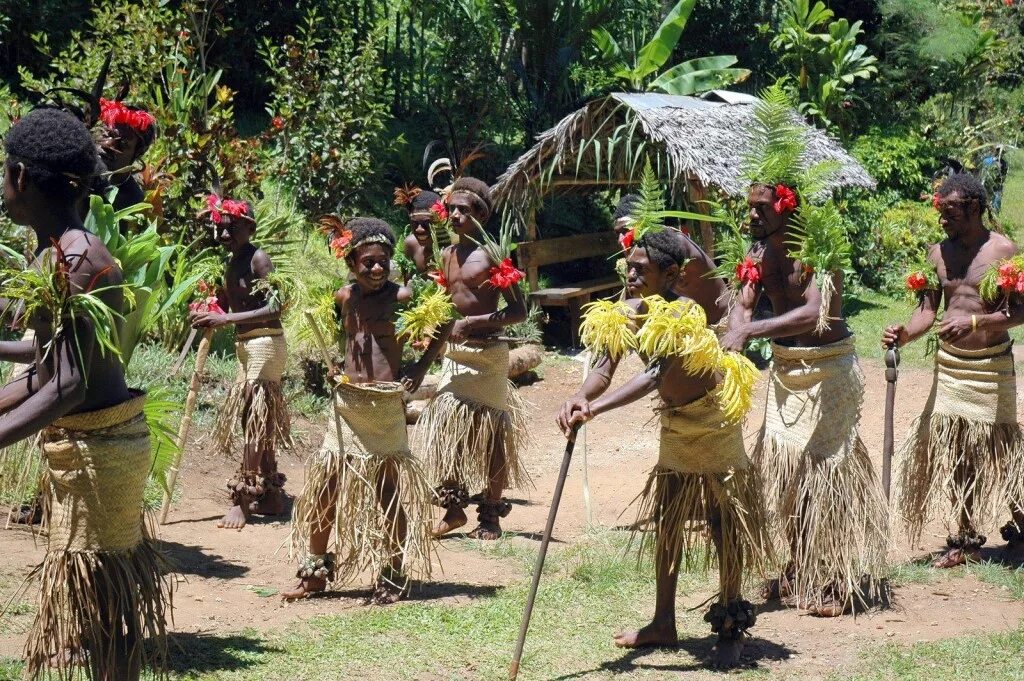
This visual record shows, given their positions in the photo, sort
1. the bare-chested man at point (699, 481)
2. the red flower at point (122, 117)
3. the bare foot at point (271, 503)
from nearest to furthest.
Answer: the bare-chested man at point (699, 481) < the red flower at point (122, 117) < the bare foot at point (271, 503)

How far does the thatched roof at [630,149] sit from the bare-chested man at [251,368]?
15.9 ft

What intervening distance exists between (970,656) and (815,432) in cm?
112

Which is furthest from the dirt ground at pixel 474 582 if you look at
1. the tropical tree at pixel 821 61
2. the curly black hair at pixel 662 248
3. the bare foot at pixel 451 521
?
the tropical tree at pixel 821 61

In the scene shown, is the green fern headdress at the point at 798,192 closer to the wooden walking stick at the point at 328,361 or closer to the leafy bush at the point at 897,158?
the wooden walking stick at the point at 328,361

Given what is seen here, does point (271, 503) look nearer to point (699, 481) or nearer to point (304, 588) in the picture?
point (304, 588)

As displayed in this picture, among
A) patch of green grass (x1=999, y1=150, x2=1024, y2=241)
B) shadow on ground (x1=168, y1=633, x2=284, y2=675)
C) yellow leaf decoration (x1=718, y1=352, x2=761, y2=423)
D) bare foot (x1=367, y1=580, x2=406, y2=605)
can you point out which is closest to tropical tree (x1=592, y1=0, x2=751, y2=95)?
patch of green grass (x1=999, y1=150, x2=1024, y2=241)

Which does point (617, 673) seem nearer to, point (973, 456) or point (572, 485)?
point (973, 456)

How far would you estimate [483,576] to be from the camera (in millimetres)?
→ 5754

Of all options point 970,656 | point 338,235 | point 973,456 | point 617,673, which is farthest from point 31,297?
point 973,456

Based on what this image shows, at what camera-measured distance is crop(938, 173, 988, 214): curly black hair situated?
18.6ft

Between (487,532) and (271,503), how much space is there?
1285mm

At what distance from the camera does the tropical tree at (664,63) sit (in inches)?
564

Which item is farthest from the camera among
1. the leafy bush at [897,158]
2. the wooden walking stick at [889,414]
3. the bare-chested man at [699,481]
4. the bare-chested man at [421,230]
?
the leafy bush at [897,158]

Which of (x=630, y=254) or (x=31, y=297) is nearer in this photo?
(x=31, y=297)
